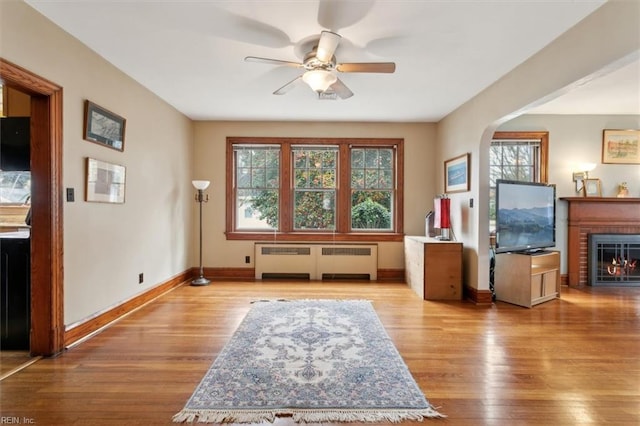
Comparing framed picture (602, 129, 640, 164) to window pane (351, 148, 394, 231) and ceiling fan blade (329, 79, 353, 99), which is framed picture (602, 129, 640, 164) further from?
ceiling fan blade (329, 79, 353, 99)

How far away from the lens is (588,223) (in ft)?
16.1

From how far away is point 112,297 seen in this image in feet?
10.8

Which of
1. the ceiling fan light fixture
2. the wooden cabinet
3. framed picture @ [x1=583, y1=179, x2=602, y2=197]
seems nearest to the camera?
the ceiling fan light fixture

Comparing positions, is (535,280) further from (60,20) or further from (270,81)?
(60,20)

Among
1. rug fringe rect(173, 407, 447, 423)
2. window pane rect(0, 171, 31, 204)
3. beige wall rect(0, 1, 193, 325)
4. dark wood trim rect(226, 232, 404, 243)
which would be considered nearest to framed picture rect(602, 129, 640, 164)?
dark wood trim rect(226, 232, 404, 243)

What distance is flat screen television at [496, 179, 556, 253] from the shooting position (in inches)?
158

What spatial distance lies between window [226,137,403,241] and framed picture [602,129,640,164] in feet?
10.2

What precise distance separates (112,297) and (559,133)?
21.0ft

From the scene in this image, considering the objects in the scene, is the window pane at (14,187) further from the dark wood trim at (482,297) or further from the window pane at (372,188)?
the dark wood trim at (482,297)

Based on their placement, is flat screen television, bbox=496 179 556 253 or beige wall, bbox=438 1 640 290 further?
flat screen television, bbox=496 179 556 253

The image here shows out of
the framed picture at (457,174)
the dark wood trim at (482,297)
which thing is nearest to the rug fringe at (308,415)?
the dark wood trim at (482,297)

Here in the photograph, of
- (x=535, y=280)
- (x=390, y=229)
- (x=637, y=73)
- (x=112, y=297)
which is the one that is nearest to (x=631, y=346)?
(x=535, y=280)

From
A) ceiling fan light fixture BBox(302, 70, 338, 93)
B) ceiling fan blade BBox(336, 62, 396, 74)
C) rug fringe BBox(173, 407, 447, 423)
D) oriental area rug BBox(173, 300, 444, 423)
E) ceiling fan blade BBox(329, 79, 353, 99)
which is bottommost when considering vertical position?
rug fringe BBox(173, 407, 447, 423)

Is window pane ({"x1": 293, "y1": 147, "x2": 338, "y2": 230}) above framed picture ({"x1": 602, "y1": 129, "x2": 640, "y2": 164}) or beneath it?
beneath
